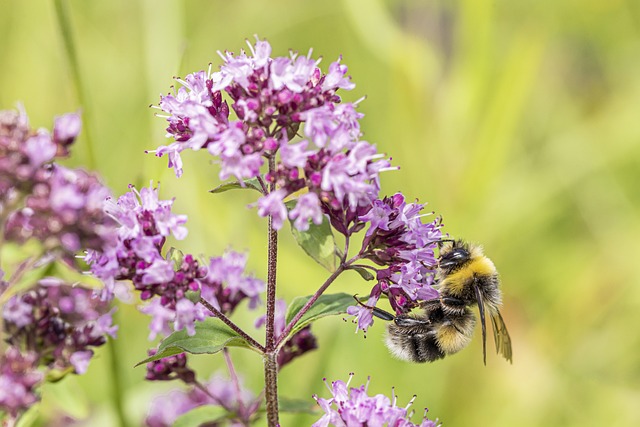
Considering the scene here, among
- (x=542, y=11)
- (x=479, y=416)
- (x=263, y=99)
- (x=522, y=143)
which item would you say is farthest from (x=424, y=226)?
(x=542, y=11)

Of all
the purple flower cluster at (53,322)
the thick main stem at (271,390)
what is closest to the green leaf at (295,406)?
the thick main stem at (271,390)

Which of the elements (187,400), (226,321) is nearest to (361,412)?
(226,321)

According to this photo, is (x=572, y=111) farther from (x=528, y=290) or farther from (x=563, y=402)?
(x=563, y=402)

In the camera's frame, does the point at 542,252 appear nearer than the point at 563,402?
No

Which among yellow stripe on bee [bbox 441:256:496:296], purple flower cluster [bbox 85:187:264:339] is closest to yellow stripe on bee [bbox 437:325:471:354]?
yellow stripe on bee [bbox 441:256:496:296]

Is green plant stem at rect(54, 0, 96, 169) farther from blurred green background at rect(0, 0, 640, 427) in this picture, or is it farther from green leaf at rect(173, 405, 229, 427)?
green leaf at rect(173, 405, 229, 427)

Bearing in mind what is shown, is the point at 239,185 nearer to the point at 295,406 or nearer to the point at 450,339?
the point at 295,406
